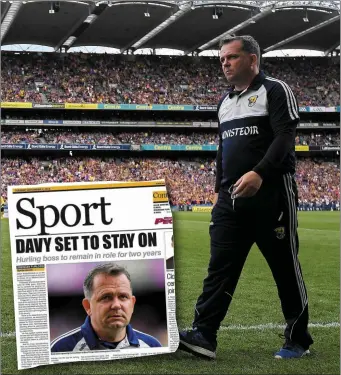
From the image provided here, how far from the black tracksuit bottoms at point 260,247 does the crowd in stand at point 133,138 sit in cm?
3711

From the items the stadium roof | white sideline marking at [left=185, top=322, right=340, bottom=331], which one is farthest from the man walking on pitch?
the stadium roof

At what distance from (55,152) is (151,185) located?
38980 millimetres

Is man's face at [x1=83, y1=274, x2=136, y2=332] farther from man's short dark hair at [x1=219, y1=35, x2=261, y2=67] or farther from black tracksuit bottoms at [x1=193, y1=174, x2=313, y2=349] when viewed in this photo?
man's short dark hair at [x1=219, y1=35, x2=261, y2=67]

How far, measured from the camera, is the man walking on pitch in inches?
138

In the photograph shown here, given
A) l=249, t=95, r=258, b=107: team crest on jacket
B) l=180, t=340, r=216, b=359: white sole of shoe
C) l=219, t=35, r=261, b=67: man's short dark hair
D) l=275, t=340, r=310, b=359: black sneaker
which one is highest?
l=219, t=35, r=261, b=67: man's short dark hair

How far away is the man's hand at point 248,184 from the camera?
11.1ft

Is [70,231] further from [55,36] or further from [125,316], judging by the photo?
[55,36]

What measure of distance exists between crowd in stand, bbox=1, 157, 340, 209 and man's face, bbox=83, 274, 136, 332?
33.1 metres

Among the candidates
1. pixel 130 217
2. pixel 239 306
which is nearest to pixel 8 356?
pixel 130 217

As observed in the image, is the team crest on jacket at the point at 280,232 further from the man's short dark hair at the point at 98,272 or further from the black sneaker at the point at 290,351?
the man's short dark hair at the point at 98,272

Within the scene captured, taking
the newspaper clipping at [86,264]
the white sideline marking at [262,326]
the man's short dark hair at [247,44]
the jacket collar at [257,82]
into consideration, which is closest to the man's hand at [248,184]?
the newspaper clipping at [86,264]

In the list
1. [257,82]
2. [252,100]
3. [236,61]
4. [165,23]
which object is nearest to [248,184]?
[252,100]

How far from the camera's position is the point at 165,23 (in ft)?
121

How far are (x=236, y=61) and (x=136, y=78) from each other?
4151 cm
